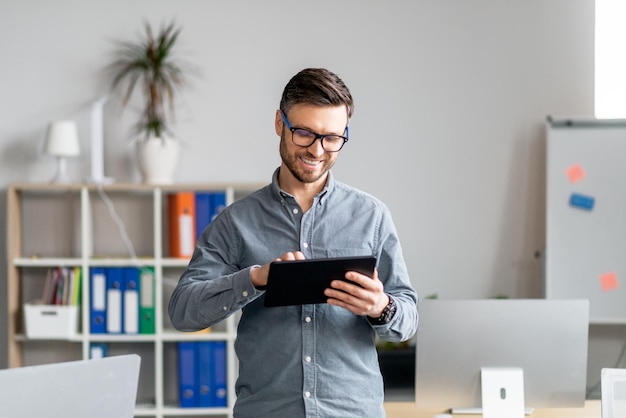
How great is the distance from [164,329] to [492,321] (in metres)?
2.32

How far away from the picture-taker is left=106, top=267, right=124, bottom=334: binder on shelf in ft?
12.9

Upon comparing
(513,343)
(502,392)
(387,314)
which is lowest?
(502,392)

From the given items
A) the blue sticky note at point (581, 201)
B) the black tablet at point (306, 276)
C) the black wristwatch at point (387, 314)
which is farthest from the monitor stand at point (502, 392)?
the blue sticky note at point (581, 201)

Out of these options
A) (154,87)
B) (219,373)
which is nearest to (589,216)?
(219,373)

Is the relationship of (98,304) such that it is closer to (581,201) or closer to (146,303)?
(146,303)

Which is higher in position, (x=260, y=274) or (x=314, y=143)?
(x=314, y=143)

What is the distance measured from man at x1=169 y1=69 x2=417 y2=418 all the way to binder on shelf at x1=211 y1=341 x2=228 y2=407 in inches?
83.3

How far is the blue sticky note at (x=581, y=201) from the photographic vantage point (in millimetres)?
3979

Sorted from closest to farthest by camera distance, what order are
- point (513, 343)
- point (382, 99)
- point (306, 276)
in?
point (306, 276), point (513, 343), point (382, 99)

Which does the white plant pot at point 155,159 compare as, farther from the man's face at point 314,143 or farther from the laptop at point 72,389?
the laptop at point 72,389

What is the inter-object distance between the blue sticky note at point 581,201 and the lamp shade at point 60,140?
7.97 ft

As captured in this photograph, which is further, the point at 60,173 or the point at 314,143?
the point at 60,173

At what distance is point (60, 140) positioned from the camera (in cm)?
395

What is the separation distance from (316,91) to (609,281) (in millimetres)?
2671
